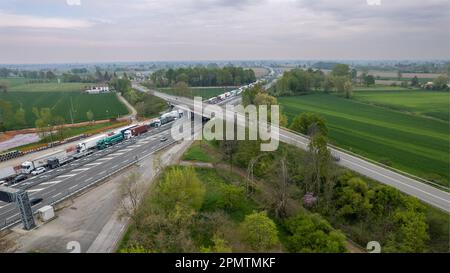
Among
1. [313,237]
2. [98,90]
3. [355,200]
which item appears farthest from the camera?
[98,90]

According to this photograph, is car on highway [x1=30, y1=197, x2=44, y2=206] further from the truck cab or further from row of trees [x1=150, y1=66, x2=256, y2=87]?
row of trees [x1=150, y1=66, x2=256, y2=87]

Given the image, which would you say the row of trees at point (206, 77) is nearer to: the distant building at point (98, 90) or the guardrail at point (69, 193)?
the distant building at point (98, 90)

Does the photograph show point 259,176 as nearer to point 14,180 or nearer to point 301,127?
point 301,127

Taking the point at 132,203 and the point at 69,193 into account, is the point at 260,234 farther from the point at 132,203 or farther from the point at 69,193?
the point at 69,193

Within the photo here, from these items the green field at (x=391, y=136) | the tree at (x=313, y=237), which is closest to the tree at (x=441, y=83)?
the green field at (x=391, y=136)

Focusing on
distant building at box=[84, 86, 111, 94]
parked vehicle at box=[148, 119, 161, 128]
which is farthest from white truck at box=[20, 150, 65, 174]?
distant building at box=[84, 86, 111, 94]

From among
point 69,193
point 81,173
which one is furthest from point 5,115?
point 69,193
